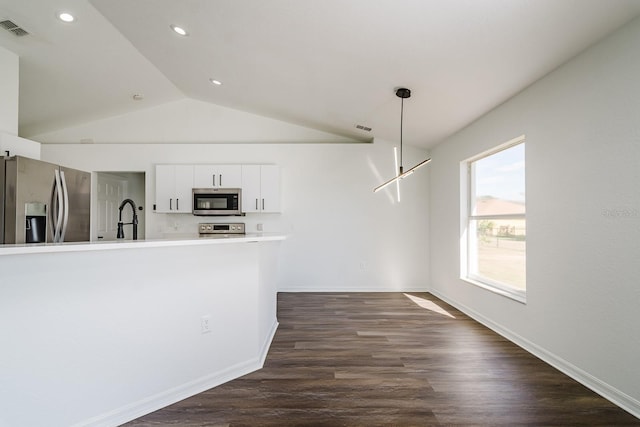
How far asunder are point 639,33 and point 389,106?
222 cm

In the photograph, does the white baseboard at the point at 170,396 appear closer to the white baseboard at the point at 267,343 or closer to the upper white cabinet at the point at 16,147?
the white baseboard at the point at 267,343

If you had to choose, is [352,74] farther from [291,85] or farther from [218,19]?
[218,19]

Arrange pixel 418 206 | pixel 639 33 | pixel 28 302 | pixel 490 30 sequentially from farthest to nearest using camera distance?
pixel 418 206 < pixel 490 30 < pixel 639 33 < pixel 28 302

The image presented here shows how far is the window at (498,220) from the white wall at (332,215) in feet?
3.95

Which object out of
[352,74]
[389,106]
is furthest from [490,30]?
[389,106]

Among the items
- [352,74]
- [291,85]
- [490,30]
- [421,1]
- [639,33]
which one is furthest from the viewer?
[291,85]

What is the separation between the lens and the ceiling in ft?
6.84

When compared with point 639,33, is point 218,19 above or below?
above

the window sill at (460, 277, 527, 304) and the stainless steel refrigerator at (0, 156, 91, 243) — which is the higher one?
the stainless steel refrigerator at (0, 156, 91, 243)

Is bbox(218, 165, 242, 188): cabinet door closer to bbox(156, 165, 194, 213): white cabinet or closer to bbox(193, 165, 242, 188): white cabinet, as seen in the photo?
bbox(193, 165, 242, 188): white cabinet

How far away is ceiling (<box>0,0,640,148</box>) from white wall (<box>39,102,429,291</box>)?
669 mm

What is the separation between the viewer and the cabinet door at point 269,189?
16.5ft

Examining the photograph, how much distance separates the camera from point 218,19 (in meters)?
2.65

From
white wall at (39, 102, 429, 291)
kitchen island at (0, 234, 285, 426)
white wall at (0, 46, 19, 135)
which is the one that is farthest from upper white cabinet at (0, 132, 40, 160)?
Result: kitchen island at (0, 234, 285, 426)
